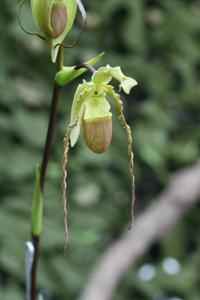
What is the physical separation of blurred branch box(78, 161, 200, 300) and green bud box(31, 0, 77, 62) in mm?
1106

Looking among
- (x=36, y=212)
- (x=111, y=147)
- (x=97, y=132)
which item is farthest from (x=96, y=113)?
(x=111, y=147)

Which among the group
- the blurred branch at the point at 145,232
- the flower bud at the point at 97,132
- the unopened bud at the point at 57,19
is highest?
the unopened bud at the point at 57,19

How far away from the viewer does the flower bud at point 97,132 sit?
A: 0.76 metres

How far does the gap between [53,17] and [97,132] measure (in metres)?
0.13

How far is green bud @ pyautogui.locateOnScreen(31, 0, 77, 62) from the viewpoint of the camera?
28.7 inches

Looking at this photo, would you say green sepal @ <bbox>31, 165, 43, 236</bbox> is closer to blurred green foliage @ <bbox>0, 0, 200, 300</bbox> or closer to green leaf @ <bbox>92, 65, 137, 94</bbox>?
green leaf @ <bbox>92, 65, 137, 94</bbox>

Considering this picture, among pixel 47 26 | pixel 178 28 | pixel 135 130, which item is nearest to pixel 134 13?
pixel 178 28

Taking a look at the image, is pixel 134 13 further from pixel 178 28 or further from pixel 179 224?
pixel 179 224

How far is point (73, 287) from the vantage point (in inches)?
69.8

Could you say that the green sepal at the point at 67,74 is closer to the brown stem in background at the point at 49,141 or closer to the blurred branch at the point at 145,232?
the brown stem in background at the point at 49,141

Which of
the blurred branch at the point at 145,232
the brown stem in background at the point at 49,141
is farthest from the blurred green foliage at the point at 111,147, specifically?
the brown stem in background at the point at 49,141

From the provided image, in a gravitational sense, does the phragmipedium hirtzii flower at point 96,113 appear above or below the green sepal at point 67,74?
below

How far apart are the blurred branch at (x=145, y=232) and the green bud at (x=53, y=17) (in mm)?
1106

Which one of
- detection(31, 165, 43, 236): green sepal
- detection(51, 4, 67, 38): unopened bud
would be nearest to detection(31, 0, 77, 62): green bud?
detection(51, 4, 67, 38): unopened bud
